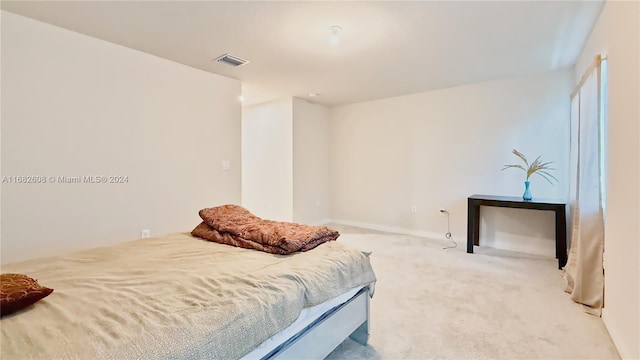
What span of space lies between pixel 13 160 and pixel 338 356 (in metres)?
2.88

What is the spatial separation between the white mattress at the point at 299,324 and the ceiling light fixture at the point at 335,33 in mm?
2085

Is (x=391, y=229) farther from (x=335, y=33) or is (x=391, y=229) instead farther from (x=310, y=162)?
(x=335, y=33)

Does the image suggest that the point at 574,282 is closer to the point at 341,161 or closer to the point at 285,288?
the point at 285,288

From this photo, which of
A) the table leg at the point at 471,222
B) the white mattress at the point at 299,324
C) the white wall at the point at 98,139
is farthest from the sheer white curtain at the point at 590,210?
the white wall at the point at 98,139

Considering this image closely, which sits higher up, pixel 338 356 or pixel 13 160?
pixel 13 160

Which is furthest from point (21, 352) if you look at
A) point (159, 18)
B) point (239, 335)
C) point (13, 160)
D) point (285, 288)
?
point (159, 18)

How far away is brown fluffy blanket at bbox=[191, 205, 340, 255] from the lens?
1.77 m

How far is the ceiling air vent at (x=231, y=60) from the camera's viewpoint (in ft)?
10.5

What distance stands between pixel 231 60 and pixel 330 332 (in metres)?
2.94

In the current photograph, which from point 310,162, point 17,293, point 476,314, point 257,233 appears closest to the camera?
point 17,293

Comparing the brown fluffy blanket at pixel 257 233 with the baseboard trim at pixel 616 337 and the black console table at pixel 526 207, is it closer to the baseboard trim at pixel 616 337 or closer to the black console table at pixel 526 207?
the baseboard trim at pixel 616 337

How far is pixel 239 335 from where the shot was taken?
1077 mm

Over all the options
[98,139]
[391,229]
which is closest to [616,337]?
[391,229]

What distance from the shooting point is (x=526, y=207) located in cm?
334
